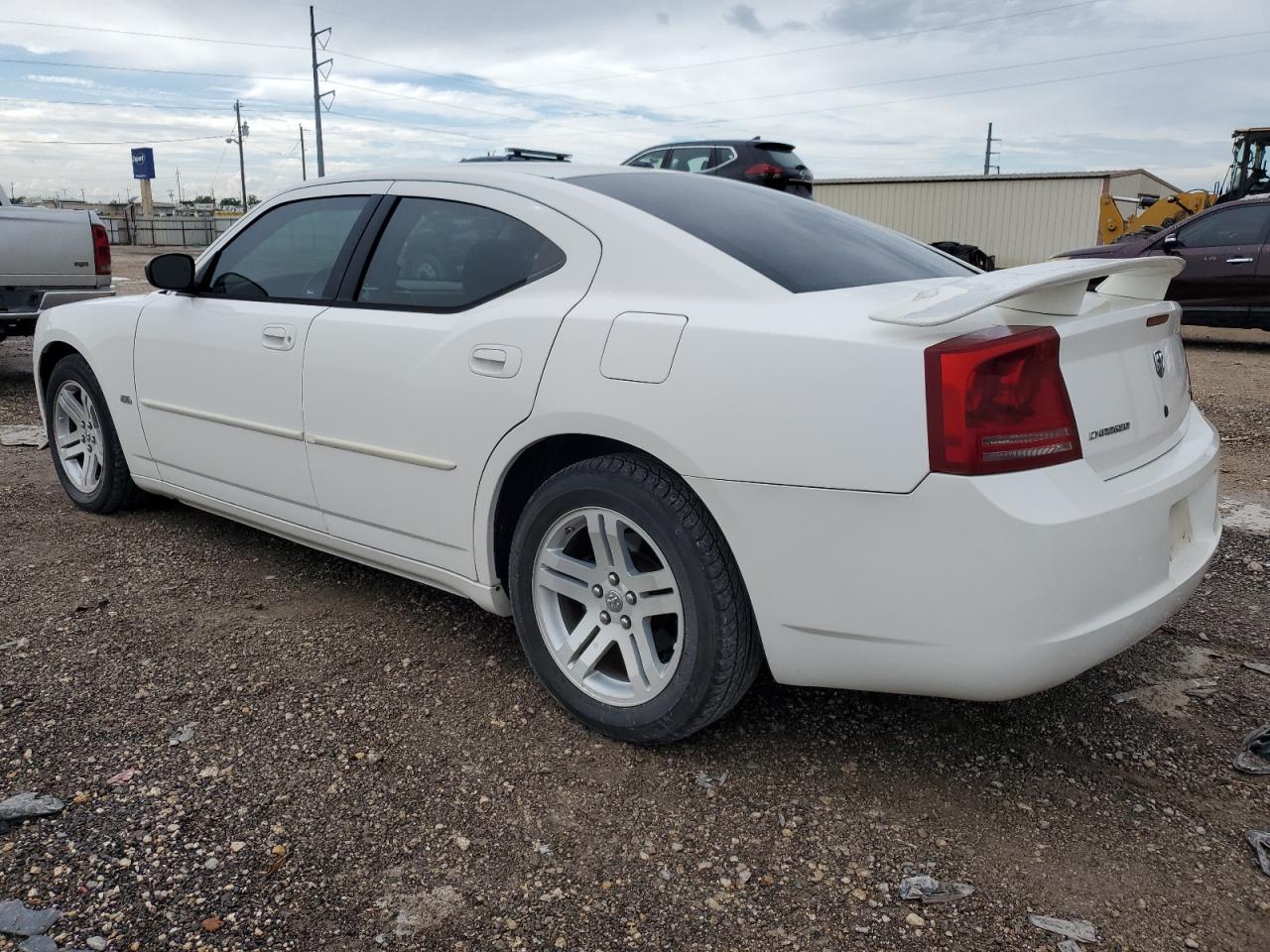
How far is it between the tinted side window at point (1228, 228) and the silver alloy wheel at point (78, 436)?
10607 mm

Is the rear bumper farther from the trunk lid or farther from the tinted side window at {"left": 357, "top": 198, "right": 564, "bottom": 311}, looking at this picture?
the tinted side window at {"left": 357, "top": 198, "right": 564, "bottom": 311}

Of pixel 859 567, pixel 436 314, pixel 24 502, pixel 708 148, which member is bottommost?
pixel 24 502

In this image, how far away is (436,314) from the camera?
10.1ft

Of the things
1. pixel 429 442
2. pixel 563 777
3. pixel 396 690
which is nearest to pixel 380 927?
pixel 563 777

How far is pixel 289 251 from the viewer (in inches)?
148

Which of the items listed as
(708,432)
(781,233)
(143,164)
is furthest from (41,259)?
(143,164)

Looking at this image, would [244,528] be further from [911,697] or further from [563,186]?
[911,697]

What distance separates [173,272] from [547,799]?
2.57 meters

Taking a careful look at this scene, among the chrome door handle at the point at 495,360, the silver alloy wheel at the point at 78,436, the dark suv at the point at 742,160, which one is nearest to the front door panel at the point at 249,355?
the silver alloy wheel at the point at 78,436

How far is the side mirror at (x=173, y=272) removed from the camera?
3.88m

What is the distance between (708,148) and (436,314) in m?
13.0

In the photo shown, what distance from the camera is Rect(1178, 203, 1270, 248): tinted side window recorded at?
1052 cm

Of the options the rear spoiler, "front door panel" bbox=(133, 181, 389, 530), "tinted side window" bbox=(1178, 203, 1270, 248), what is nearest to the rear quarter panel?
"front door panel" bbox=(133, 181, 389, 530)

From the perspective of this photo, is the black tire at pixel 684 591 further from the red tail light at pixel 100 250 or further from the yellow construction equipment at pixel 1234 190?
the yellow construction equipment at pixel 1234 190
